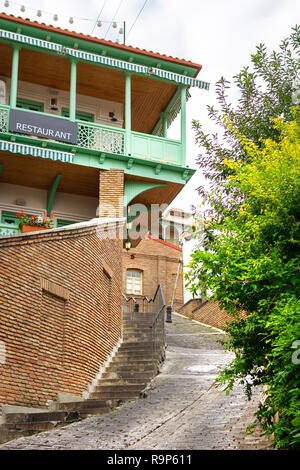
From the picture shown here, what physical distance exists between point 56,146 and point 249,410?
28.6ft

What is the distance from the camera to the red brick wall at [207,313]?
2574 cm

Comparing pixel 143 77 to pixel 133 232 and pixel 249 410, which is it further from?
pixel 249 410

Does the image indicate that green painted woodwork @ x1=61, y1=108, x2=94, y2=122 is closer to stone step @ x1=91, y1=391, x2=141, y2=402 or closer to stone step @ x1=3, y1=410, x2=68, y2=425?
stone step @ x1=91, y1=391, x2=141, y2=402

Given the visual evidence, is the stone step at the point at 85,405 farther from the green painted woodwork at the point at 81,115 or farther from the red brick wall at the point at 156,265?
the red brick wall at the point at 156,265

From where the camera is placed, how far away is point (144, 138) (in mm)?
16406

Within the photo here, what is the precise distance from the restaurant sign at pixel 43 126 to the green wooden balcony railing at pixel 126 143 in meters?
0.35

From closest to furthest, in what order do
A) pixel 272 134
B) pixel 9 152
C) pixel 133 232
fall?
pixel 272 134 → pixel 9 152 → pixel 133 232

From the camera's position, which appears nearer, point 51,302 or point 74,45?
point 51,302

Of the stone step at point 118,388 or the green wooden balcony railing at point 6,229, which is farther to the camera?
the green wooden balcony railing at point 6,229

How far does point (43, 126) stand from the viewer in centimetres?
1501

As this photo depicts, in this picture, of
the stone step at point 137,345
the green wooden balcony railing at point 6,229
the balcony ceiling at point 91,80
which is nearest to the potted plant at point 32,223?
the green wooden balcony railing at point 6,229

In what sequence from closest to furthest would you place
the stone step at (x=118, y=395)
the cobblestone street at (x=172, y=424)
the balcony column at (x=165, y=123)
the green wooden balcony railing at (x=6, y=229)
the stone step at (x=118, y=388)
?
the cobblestone street at (x=172, y=424) → the stone step at (x=118, y=395) → the stone step at (x=118, y=388) → the green wooden balcony railing at (x=6, y=229) → the balcony column at (x=165, y=123)
